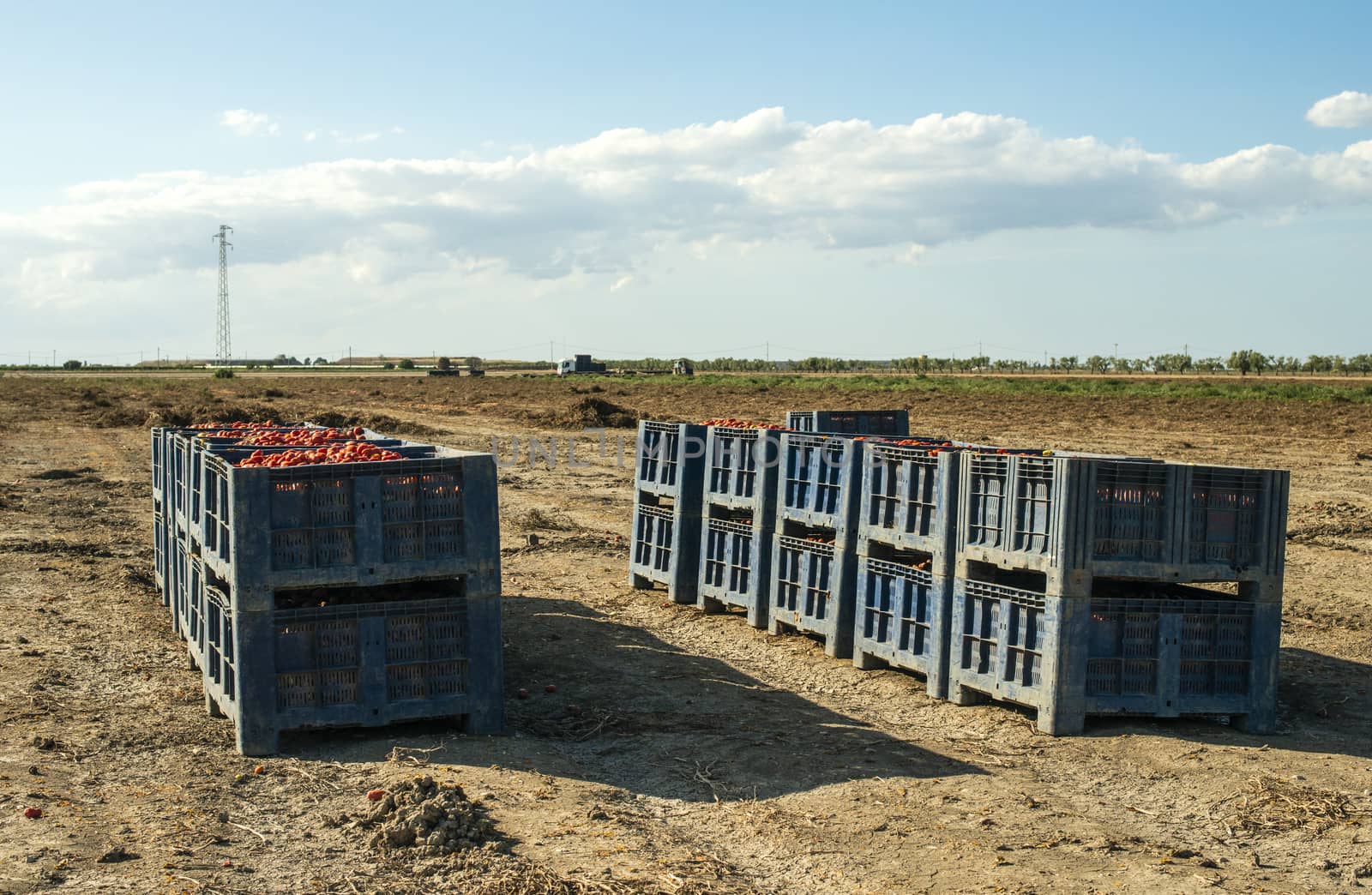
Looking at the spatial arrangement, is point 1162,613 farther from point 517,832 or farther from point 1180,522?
point 517,832

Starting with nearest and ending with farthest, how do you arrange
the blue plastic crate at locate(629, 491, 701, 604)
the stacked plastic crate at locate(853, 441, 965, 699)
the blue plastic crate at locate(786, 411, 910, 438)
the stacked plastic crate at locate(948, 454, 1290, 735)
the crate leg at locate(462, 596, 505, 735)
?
1. the crate leg at locate(462, 596, 505, 735)
2. the stacked plastic crate at locate(948, 454, 1290, 735)
3. the stacked plastic crate at locate(853, 441, 965, 699)
4. the blue plastic crate at locate(629, 491, 701, 604)
5. the blue plastic crate at locate(786, 411, 910, 438)

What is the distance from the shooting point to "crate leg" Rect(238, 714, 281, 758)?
24.2ft

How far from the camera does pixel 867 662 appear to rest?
992 centimetres

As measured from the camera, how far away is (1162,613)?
811cm

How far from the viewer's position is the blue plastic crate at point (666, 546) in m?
12.4

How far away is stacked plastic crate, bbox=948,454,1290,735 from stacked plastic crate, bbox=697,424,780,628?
321cm

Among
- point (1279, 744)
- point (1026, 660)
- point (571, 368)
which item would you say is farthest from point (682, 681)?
point (571, 368)

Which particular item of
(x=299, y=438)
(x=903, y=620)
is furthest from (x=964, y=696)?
(x=299, y=438)

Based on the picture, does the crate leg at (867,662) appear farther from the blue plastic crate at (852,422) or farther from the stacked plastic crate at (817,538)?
the blue plastic crate at (852,422)

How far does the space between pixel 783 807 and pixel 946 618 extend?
2.68 meters

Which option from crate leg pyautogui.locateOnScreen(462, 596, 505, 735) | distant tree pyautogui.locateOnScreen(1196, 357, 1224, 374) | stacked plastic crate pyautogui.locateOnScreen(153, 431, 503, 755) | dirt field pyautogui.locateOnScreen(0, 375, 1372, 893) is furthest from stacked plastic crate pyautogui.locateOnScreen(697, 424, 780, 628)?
distant tree pyautogui.locateOnScreen(1196, 357, 1224, 374)

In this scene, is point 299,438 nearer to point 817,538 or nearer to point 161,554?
point 161,554

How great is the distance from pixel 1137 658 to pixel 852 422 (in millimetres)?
5786

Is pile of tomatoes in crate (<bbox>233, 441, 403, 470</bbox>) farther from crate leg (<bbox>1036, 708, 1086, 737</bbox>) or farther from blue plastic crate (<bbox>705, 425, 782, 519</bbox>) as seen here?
crate leg (<bbox>1036, 708, 1086, 737</bbox>)
